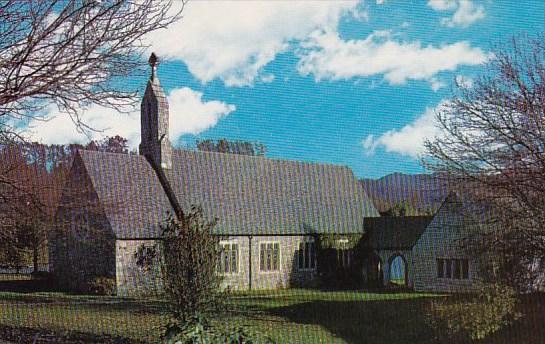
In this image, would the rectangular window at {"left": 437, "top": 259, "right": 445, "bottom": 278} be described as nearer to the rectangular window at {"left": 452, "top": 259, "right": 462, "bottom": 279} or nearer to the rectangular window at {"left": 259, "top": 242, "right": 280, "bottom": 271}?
the rectangular window at {"left": 452, "top": 259, "right": 462, "bottom": 279}

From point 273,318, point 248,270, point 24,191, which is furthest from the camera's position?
point 248,270

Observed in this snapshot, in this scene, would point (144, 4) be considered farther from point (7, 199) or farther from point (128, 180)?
point (128, 180)

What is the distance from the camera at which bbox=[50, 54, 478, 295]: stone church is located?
2720 cm

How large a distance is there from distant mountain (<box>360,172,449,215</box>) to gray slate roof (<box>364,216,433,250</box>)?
1098 mm

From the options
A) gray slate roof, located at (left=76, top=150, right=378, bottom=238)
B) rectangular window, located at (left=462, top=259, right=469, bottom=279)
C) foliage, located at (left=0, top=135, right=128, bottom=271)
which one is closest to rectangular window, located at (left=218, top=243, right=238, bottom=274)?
gray slate roof, located at (left=76, top=150, right=378, bottom=238)

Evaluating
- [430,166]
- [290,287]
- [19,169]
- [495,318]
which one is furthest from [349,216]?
[19,169]

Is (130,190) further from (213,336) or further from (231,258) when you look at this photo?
(213,336)

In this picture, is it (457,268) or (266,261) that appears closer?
(457,268)

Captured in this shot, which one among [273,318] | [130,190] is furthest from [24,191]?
[130,190]

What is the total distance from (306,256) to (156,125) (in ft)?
34.3

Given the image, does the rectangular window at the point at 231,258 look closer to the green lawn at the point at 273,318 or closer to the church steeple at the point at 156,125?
the green lawn at the point at 273,318

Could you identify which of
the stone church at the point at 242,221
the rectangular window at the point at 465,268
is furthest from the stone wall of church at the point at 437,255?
the rectangular window at the point at 465,268

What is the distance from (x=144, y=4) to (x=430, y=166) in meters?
12.5

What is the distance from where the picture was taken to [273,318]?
65.3 ft
